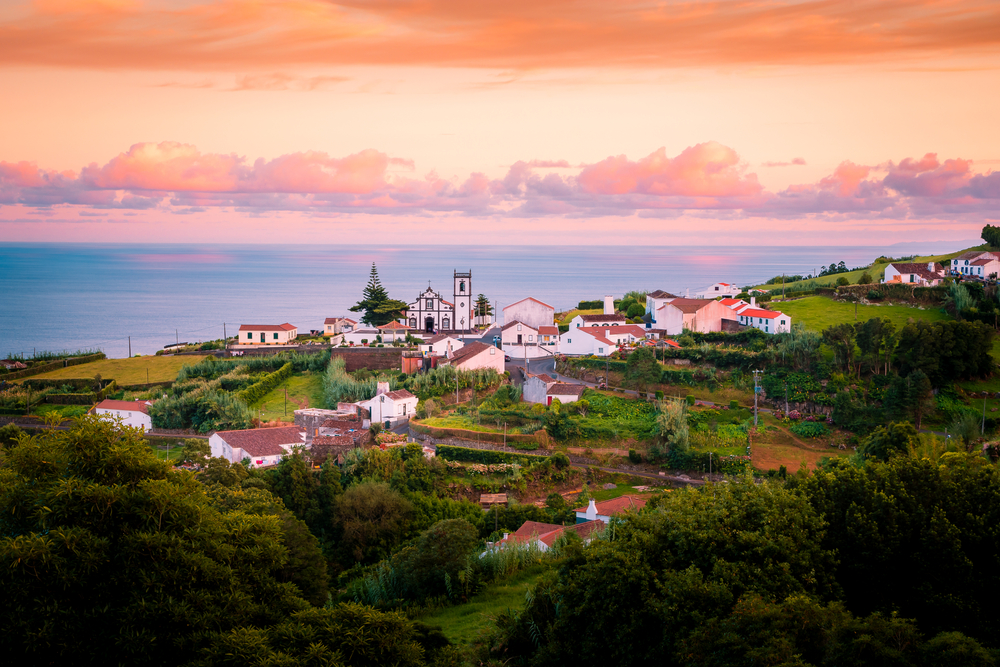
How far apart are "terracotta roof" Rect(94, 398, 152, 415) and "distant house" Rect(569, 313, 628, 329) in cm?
1980

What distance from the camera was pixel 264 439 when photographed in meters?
27.4

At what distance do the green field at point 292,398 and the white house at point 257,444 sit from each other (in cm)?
412

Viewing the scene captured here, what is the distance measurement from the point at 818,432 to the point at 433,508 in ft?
44.9

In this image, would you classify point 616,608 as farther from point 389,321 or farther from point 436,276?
point 436,276

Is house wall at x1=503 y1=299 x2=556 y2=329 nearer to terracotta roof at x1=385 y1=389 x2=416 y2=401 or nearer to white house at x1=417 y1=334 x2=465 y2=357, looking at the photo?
white house at x1=417 y1=334 x2=465 y2=357

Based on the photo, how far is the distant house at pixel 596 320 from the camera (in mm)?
37344

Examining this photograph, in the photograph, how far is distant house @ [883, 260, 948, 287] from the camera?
129 feet

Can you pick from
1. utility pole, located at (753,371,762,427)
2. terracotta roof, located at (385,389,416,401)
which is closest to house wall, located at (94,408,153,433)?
terracotta roof, located at (385,389,416,401)

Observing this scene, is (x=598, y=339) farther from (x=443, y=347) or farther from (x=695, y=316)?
(x=443, y=347)

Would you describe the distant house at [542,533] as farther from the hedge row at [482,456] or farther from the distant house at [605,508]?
the hedge row at [482,456]

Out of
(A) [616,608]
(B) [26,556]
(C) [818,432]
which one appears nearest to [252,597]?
(B) [26,556]

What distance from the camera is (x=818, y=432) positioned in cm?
2600

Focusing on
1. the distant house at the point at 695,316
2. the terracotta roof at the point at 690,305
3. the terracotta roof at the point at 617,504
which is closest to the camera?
the terracotta roof at the point at 617,504

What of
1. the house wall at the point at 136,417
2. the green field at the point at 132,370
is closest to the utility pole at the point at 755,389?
the house wall at the point at 136,417
